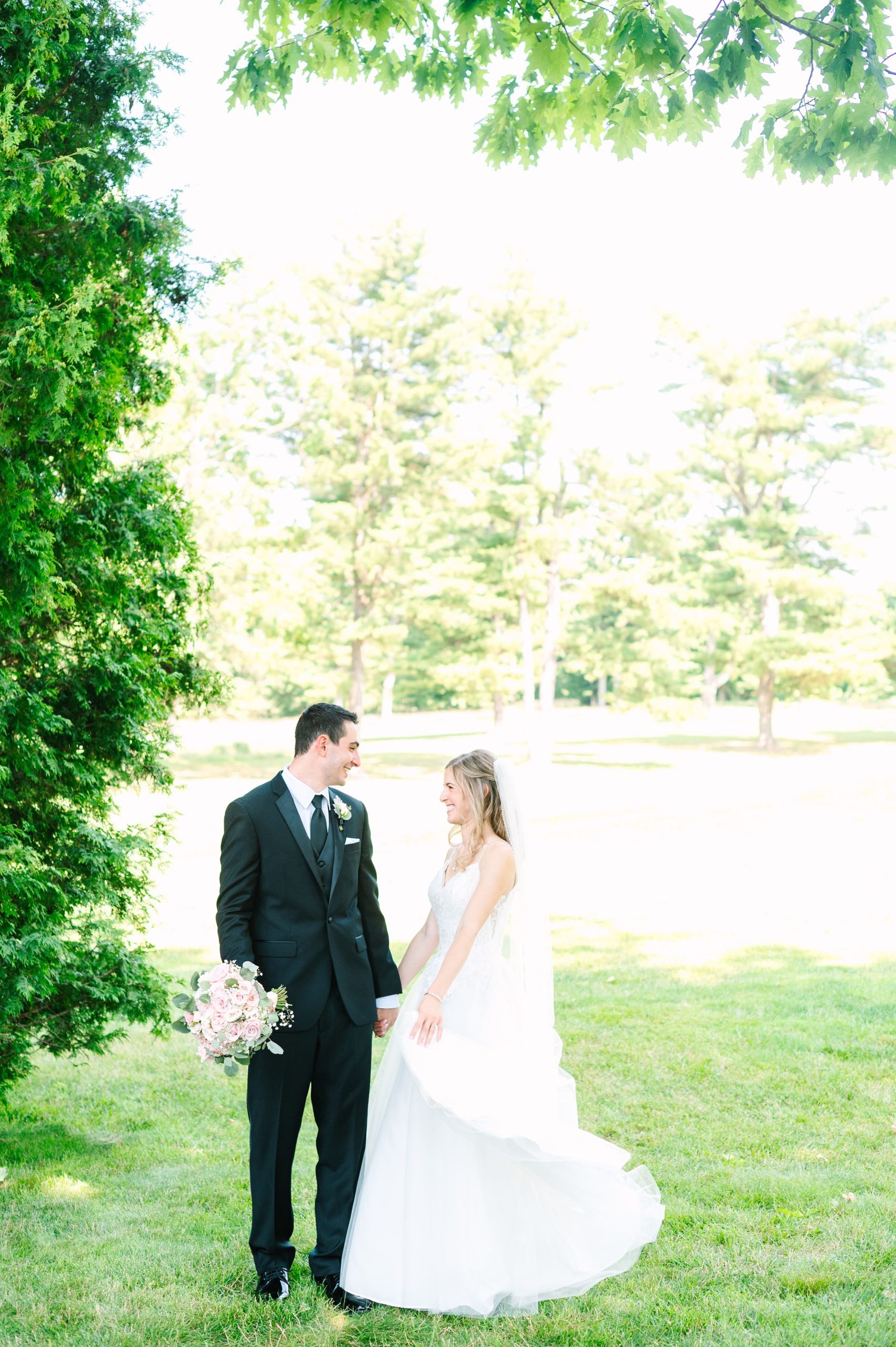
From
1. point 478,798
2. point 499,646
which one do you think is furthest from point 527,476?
point 478,798

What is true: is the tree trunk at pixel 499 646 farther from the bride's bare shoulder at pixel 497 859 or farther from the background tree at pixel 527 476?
the bride's bare shoulder at pixel 497 859

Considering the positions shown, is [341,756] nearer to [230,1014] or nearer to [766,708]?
[230,1014]

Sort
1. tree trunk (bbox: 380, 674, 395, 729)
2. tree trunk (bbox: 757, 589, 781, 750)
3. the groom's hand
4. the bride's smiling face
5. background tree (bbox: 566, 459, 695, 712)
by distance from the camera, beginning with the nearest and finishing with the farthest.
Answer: the groom's hand
the bride's smiling face
background tree (bbox: 566, 459, 695, 712)
tree trunk (bbox: 757, 589, 781, 750)
tree trunk (bbox: 380, 674, 395, 729)

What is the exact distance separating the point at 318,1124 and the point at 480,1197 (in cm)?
69

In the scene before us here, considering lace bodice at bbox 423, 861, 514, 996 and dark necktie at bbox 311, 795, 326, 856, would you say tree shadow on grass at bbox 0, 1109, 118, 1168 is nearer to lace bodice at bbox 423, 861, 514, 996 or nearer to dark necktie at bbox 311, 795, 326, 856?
lace bodice at bbox 423, 861, 514, 996

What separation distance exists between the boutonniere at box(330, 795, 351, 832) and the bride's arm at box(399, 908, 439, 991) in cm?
66

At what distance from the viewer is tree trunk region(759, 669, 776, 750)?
3928cm

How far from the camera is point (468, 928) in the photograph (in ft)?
14.9

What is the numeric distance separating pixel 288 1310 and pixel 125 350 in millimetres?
4690

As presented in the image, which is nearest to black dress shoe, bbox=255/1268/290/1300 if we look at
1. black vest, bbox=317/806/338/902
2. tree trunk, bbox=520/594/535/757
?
black vest, bbox=317/806/338/902

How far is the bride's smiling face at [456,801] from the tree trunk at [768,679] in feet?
111

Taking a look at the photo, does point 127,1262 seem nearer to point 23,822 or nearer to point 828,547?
point 23,822

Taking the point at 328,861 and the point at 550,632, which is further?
the point at 550,632

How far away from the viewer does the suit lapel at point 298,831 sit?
14.3ft
